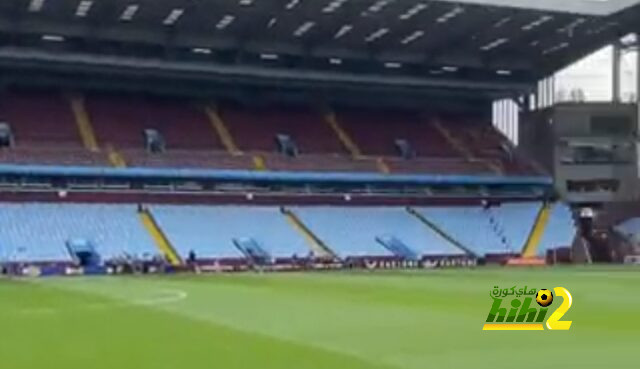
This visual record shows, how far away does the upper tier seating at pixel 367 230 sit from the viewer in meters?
57.4

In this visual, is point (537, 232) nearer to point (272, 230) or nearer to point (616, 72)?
point (616, 72)

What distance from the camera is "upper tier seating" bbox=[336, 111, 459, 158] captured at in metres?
67.3

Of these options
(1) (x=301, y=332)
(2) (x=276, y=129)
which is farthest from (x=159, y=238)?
(1) (x=301, y=332)

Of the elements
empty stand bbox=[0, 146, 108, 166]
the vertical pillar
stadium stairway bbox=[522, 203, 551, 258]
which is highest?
the vertical pillar

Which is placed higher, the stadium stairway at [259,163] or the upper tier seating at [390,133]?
the upper tier seating at [390,133]

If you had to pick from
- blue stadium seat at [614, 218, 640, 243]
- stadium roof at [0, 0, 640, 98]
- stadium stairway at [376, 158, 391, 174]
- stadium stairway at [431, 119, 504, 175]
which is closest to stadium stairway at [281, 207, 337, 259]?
stadium stairway at [376, 158, 391, 174]

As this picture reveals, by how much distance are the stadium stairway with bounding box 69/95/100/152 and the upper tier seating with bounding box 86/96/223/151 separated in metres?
0.34

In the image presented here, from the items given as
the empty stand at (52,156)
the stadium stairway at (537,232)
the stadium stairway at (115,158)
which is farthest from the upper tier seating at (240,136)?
the stadium stairway at (537,232)

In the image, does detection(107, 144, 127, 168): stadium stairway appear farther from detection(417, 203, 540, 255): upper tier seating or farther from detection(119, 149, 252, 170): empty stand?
detection(417, 203, 540, 255): upper tier seating

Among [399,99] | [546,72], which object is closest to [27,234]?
[399,99]

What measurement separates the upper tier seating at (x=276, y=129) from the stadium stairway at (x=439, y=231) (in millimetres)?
6307

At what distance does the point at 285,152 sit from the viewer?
6425 centimetres

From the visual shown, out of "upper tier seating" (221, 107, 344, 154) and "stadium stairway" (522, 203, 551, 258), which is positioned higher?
"upper tier seating" (221, 107, 344, 154)

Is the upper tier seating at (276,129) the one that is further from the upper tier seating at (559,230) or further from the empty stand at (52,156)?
the upper tier seating at (559,230)
